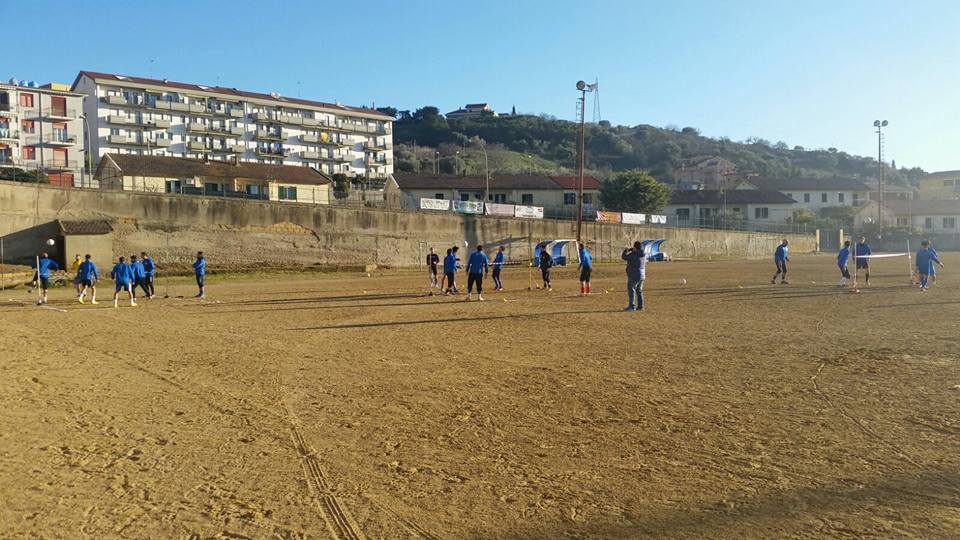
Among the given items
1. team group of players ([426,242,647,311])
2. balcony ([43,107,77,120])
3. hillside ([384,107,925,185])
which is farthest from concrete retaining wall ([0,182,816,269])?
hillside ([384,107,925,185])

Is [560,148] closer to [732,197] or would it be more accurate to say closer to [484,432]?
[732,197]

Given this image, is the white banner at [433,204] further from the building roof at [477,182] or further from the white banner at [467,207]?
the building roof at [477,182]

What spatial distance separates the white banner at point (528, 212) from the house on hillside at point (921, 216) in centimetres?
5404

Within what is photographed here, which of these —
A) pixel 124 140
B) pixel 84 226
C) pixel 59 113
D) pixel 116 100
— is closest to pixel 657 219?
pixel 84 226

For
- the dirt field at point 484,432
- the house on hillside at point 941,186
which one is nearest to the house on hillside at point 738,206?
the house on hillside at point 941,186

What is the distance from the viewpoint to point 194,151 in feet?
275

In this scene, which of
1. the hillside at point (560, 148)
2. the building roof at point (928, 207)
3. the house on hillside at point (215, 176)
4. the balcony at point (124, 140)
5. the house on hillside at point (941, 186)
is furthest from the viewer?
the hillside at point (560, 148)

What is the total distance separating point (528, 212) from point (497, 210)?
135 inches

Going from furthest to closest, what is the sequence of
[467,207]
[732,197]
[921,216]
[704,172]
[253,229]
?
1. [704,172]
2. [921,216]
3. [732,197]
4. [467,207]
5. [253,229]

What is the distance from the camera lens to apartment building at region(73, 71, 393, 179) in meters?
77.6

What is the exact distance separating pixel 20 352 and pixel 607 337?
10.3 meters

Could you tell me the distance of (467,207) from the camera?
48750 mm

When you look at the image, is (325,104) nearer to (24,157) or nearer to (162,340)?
(24,157)

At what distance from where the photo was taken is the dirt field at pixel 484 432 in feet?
15.9
